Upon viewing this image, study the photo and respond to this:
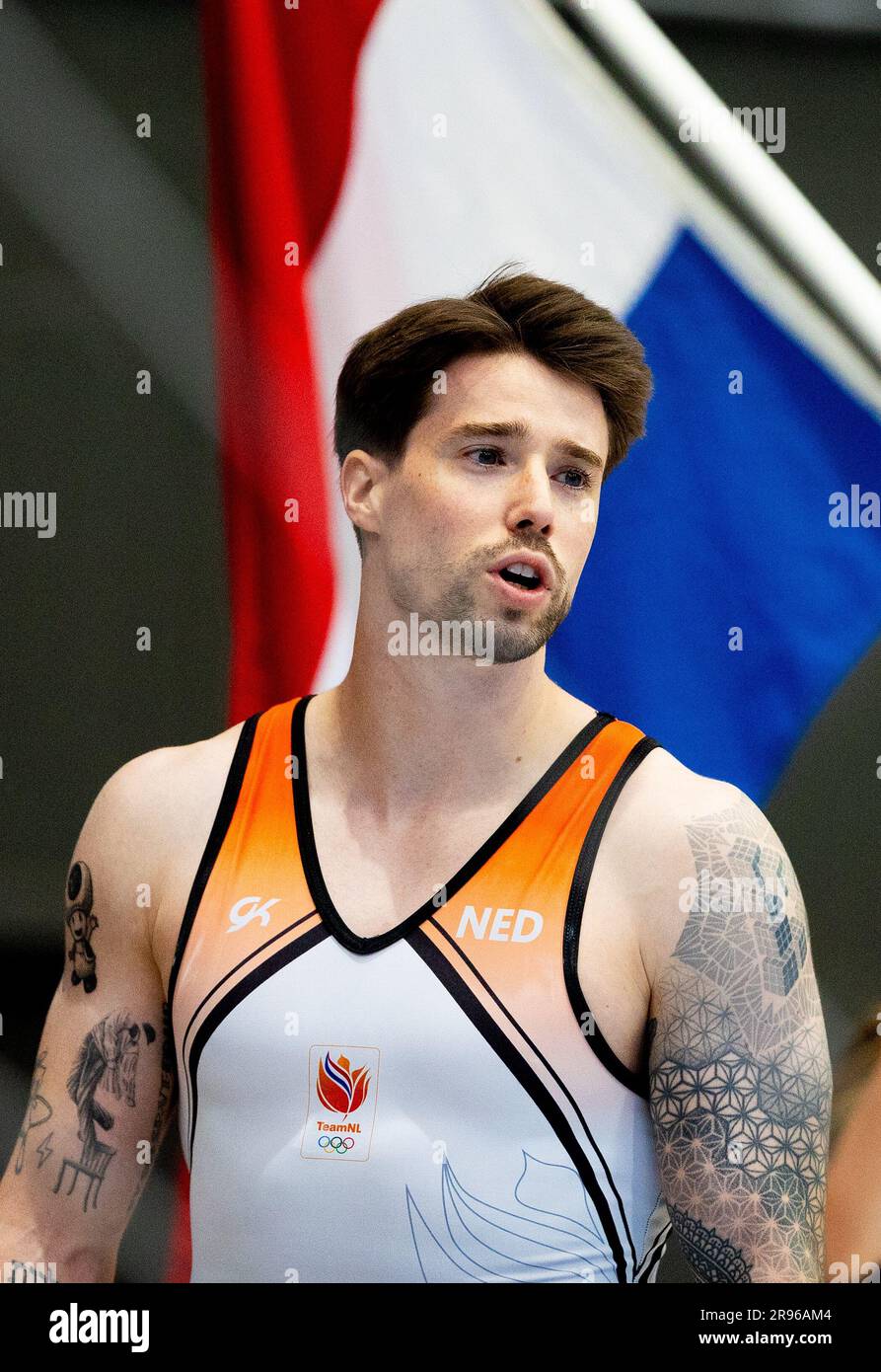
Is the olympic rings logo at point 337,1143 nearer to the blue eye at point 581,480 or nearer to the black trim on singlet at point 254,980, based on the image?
the black trim on singlet at point 254,980

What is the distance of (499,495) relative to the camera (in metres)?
2.11

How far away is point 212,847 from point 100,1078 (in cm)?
40

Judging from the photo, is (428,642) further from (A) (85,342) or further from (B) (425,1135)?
(A) (85,342)

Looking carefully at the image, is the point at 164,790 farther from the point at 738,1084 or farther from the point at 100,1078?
the point at 738,1084

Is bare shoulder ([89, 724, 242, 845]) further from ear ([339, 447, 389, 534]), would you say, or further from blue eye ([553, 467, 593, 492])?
blue eye ([553, 467, 593, 492])

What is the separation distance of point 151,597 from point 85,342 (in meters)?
0.47

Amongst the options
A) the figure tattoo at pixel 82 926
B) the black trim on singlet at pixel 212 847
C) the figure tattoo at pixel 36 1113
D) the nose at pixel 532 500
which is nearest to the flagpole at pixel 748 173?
the nose at pixel 532 500

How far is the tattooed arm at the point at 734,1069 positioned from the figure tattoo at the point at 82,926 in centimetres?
86

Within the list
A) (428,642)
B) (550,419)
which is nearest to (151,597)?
(428,642)

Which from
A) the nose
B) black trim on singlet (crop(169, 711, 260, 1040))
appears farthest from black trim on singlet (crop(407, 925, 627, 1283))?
the nose

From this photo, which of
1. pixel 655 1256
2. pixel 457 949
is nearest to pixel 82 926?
pixel 457 949

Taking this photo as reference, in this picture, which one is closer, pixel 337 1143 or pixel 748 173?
pixel 337 1143

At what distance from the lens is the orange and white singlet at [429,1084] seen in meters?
2.03

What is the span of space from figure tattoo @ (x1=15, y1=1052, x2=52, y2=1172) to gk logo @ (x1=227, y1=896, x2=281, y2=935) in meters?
0.42
